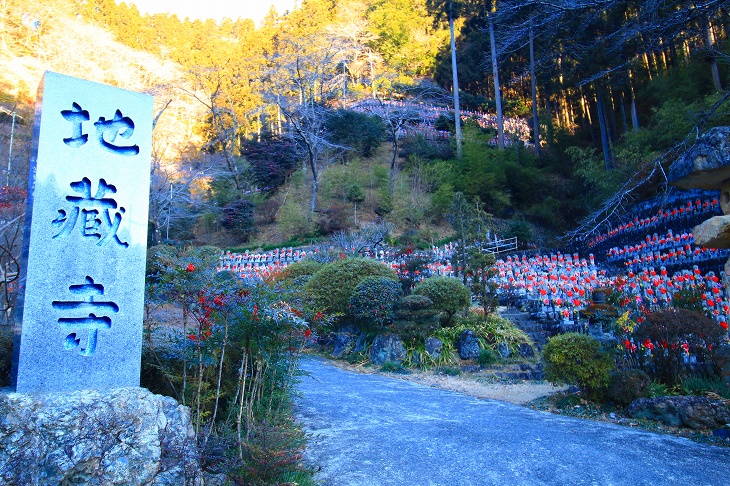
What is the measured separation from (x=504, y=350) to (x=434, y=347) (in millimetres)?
1213

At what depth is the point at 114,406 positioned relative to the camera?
2.61m

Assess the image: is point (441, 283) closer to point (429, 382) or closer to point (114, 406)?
point (429, 382)

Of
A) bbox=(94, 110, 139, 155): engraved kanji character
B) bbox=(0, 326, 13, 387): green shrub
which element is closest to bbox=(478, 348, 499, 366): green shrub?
bbox=(94, 110, 139, 155): engraved kanji character

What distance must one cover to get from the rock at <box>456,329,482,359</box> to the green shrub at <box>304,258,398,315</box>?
2.02 metres

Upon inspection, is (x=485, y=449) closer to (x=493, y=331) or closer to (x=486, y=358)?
(x=486, y=358)

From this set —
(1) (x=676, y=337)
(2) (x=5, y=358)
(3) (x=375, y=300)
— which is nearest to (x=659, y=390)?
(1) (x=676, y=337)

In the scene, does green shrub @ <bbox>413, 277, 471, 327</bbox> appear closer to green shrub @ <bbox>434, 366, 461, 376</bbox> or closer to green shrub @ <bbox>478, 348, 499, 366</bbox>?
green shrub @ <bbox>478, 348, 499, 366</bbox>

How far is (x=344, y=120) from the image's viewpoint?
83.3 feet

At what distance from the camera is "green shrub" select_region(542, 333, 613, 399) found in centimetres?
512

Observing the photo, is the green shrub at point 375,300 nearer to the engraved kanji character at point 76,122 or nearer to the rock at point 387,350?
the rock at point 387,350

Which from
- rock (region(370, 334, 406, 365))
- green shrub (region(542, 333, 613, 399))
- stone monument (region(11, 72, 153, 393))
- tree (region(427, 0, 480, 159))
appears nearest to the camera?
stone monument (region(11, 72, 153, 393))

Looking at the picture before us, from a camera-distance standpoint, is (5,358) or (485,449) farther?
(485,449)

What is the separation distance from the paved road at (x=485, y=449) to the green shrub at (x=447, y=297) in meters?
3.81

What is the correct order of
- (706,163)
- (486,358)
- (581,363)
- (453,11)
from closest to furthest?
(706,163)
(581,363)
(486,358)
(453,11)
